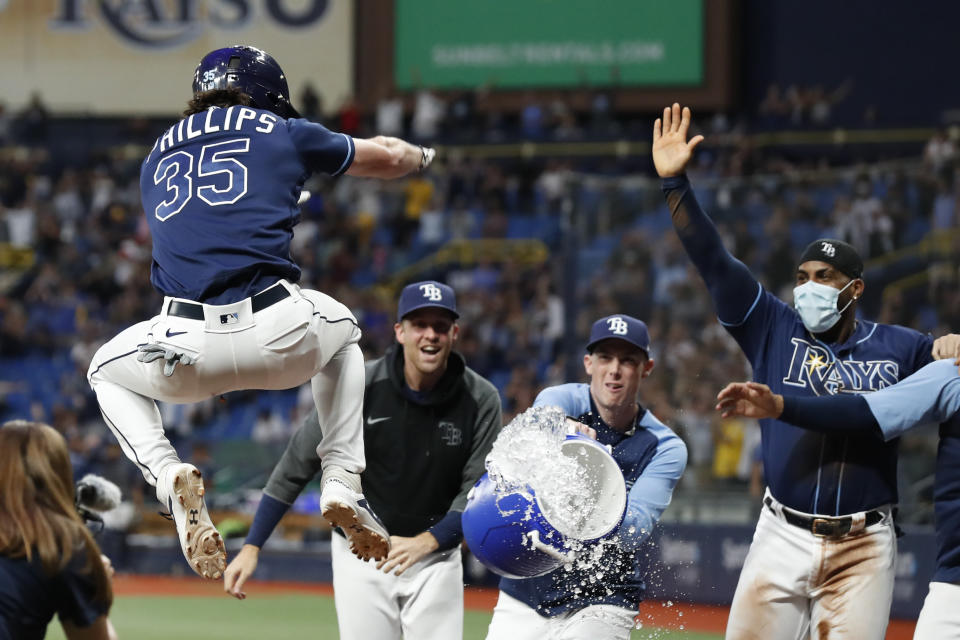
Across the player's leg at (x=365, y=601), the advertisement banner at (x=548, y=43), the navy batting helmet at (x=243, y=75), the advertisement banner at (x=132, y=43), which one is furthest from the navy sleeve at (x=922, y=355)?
the advertisement banner at (x=132, y=43)

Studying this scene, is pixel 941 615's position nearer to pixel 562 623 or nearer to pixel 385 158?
pixel 562 623

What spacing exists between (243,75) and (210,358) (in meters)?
1.20

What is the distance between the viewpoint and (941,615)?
532 centimetres

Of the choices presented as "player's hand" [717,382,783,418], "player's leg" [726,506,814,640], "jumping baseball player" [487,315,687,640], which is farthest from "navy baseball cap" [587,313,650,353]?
"player's leg" [726,506,814,640]

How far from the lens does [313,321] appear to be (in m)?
5.29

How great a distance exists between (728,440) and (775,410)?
7859mm

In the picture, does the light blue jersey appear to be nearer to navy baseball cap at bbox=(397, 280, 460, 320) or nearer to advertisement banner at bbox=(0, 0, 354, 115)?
navy baseball cap at bbox=(397, 280, 460, 320)

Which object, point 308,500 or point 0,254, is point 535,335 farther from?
point 0,254

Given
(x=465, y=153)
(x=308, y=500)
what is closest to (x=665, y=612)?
(x=308, y=500)

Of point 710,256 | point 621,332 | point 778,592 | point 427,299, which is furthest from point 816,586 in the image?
point 427,299

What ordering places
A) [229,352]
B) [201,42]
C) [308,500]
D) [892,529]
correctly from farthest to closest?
[201,42] < [308,500] < [892,529] < [229,352]

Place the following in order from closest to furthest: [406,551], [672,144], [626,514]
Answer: [626,514] < [672,144] < [406,551]

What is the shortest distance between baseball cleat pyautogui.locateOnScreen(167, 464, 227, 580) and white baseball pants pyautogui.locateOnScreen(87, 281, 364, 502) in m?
0.12

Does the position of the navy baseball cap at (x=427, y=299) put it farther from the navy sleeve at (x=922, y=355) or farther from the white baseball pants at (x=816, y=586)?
the navy sleeve at (x=922, y=355)
